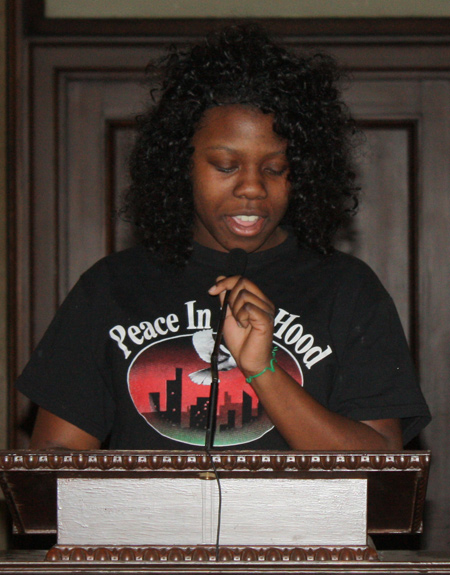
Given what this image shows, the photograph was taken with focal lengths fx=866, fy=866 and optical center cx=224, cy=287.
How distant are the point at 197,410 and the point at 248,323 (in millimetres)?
353

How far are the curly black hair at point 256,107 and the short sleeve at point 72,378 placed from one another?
0.83ft

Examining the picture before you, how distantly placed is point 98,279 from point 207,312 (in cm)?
25

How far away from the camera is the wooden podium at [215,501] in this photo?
3.27 ft

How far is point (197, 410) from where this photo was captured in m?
1.58

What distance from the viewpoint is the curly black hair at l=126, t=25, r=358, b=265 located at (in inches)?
68.3

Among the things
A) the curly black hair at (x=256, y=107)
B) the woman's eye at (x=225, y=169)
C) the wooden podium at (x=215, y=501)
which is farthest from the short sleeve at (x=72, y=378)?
the wooden podium at (x=215, y=501)

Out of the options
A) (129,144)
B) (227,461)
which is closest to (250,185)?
(227,461)

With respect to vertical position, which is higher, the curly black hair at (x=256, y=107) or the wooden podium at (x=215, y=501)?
the curly black hair at (x=256, y=107)

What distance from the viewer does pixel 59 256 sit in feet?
9.93

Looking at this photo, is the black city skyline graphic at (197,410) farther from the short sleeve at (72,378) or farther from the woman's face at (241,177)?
the woman's face at (241,177)

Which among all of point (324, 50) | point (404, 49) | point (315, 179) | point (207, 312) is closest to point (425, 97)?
point (404, 49)

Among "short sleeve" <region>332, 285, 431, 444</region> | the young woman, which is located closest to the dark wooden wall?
the young woman

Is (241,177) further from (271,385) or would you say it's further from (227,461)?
(227,461)

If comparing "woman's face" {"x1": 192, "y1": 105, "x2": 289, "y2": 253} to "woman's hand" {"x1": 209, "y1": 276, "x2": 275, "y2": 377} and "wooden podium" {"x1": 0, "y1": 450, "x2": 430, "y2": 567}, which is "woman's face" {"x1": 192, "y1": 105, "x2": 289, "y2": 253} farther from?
"wooden podium" {"x1": 0, "y1": 450, "x2": 430, "y2": 567}
